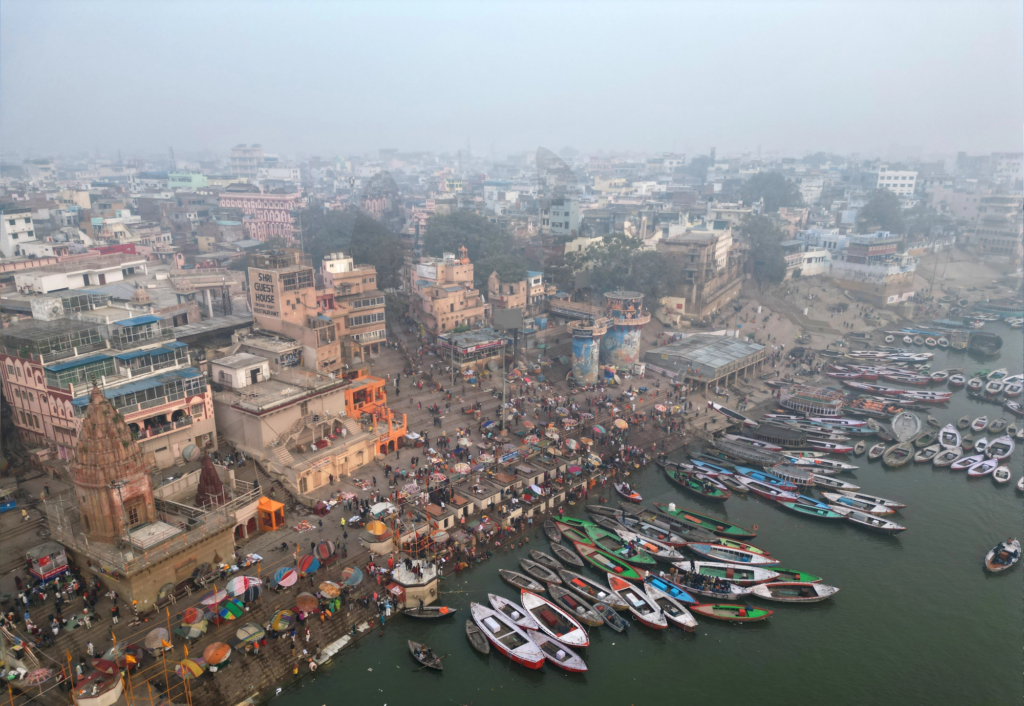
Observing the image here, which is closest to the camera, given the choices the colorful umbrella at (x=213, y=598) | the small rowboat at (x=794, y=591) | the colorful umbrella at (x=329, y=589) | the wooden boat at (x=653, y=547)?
the colorful umbrella at (x=213, y=598)

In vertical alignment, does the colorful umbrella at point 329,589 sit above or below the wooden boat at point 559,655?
above

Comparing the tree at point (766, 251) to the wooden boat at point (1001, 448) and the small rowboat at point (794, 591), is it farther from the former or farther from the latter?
the small rowboat at point (794, 591)

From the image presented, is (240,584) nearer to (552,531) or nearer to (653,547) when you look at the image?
(552,531)

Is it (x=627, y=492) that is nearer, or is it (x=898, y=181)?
(x=627, y=492)

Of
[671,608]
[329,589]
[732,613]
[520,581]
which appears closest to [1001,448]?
[732,613]

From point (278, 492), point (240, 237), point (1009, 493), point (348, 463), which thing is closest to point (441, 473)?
point (348, 463)

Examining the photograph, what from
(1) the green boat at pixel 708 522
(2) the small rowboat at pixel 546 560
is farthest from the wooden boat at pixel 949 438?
(2) the small rowboat at pixel 546 560

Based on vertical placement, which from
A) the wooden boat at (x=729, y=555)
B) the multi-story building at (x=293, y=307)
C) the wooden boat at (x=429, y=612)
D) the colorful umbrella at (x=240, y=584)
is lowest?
the wooden boat at (x=729, y=555)
